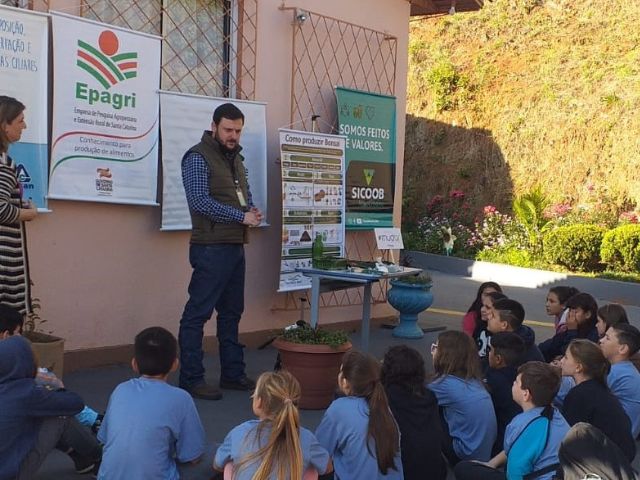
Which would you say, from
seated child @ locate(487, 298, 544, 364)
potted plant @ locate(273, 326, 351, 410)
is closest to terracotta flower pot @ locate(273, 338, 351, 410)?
potted plant @ locate(273, 326, 351, 410)

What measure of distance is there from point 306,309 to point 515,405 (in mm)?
3853

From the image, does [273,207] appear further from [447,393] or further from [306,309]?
[447,393]

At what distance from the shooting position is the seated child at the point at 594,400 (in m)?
4.54

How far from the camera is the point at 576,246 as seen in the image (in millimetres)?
15195

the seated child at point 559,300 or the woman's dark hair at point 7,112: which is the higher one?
the woman's dark hair at point 7,112

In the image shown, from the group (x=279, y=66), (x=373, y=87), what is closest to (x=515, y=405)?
(x=279, y=66)

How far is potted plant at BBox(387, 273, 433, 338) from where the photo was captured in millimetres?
9008

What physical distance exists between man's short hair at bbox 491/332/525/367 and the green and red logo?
3.63 m

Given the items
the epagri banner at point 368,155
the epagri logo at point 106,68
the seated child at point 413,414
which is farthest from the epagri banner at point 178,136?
the seated child at point 413,414

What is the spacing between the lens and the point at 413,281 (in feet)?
29.7

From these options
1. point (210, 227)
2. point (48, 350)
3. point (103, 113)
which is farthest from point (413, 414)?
point (103, 113)

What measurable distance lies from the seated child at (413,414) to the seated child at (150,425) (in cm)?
107

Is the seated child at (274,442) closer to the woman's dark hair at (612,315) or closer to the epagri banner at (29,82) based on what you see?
the epagri banner at (29,82)

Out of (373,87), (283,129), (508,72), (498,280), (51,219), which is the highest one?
(508,72)
